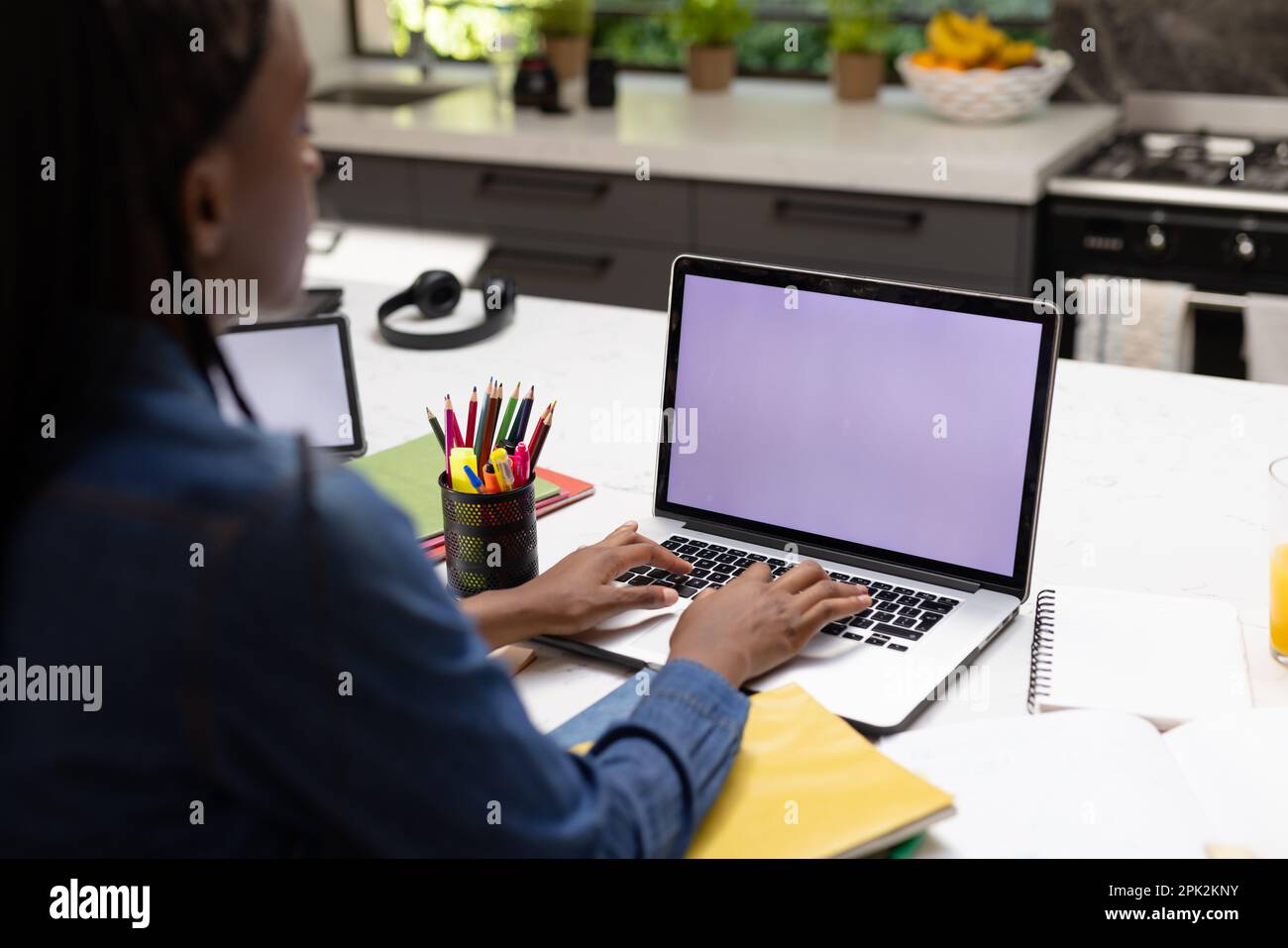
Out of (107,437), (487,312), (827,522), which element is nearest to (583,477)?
(827,522)

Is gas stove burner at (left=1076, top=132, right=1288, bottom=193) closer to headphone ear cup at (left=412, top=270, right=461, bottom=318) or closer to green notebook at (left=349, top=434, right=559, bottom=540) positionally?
headphone ear cup at (left=412, top=270, right=461, bottom=318)

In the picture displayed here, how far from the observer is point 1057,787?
950mm

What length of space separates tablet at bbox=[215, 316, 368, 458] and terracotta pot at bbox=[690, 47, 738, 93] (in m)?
2.39

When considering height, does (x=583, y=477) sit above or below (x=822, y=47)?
below

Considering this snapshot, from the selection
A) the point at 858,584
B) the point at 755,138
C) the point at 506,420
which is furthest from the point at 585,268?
the point at 858,584

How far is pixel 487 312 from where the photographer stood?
2.05 metres

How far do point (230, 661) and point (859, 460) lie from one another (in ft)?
2.51

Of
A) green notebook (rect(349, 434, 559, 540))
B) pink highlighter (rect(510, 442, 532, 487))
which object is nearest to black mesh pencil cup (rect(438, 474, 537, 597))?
pink highlighter (rect(510, 442, 532, 487))

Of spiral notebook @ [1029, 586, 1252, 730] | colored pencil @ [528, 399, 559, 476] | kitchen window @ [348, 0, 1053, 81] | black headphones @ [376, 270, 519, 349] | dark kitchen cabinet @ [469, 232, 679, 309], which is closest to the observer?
spiral notebook @ [1029, 586, 1252, 730]

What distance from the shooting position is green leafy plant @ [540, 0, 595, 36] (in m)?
3.83

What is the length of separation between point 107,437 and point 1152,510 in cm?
109

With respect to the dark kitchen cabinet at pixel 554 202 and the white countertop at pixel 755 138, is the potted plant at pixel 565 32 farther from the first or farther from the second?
the dark kitchen cabinet at pixel 554 202

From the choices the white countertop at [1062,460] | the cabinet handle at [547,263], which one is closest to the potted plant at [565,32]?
the cabinet handle at [547,263]
